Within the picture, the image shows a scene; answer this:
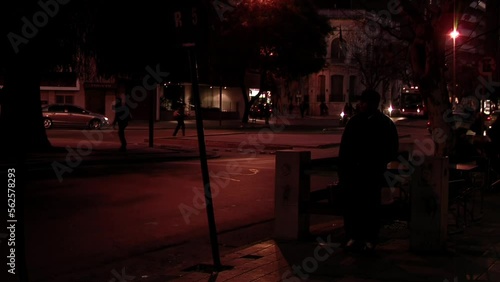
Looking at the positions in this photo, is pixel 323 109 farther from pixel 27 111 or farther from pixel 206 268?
pixel 206 268

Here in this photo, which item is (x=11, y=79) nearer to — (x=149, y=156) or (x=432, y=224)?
(x=149, y=156)

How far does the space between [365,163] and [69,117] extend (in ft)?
105

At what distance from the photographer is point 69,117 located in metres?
37.9

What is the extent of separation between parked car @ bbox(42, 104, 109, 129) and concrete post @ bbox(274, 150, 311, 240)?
30.5 meters

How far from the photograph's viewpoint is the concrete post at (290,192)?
8859mm

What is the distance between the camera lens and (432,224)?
8.09 metres

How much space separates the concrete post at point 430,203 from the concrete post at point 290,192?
4.77ft

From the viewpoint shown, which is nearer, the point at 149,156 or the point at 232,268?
the point at 232,268

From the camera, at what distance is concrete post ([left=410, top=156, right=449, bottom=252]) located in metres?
8.04

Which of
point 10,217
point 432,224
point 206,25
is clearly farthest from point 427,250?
point 10,217

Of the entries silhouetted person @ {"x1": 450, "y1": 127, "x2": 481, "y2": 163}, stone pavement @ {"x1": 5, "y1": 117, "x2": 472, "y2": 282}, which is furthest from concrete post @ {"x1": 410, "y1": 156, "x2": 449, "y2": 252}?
silhouetted person @ {"x1": 450, "y1": 127, "x2": 481, "y2": 163}

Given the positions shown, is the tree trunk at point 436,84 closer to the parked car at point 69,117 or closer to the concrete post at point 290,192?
the concrete post at point 290,192

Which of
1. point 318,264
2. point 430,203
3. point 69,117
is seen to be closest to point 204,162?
point 318,264

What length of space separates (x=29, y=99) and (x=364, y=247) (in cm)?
1470
